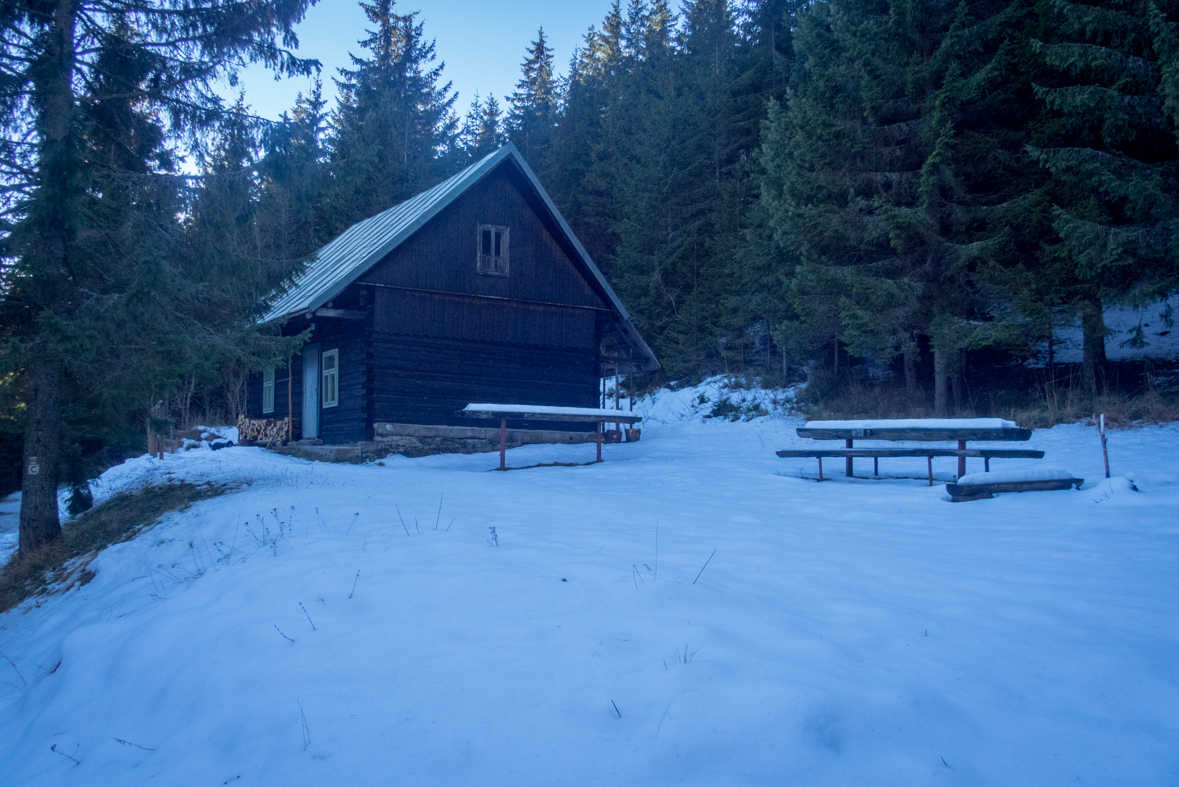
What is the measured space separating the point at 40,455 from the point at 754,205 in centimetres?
2006

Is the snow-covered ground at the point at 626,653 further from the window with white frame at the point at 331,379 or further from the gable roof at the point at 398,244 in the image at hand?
the window with white frame at the point at 331,379

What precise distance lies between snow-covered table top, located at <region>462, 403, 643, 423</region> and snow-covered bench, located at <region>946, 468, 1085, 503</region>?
695 cm

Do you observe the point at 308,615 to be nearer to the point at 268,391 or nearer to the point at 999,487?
the point at 999,487

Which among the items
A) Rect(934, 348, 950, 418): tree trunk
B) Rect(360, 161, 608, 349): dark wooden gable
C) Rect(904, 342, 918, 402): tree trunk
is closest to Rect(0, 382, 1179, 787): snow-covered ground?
Rect(934, 348, 950, 418): tree trunk

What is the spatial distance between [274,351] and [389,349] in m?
5.20

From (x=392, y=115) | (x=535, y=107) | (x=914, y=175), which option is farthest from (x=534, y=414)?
(x=535, y=107)

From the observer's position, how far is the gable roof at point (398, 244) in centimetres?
1542

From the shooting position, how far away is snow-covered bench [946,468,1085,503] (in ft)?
25.7

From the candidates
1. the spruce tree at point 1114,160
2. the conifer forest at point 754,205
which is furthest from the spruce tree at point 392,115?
the spruce tree at point 1114,160

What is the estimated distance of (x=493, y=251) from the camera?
701 inches

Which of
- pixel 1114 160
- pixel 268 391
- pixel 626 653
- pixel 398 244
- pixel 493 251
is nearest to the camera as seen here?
pixel 626 653

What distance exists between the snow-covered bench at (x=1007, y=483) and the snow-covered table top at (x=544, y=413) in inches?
273

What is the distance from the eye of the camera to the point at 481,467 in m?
14.2

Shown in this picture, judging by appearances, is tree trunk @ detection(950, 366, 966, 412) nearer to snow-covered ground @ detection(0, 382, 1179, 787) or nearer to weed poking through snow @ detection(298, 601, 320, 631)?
snow-covered ground @ detection(0, 382, 1179, 787)
